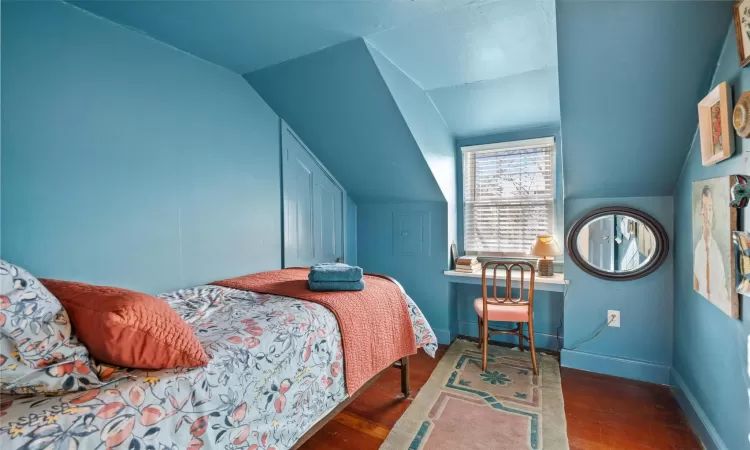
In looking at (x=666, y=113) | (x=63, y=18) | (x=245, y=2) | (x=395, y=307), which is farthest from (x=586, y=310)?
(x=63, y=18)

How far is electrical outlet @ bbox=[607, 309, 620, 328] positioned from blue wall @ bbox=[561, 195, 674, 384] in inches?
1.1

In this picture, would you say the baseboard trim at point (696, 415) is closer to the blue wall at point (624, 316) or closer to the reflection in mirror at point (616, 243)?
the blue wall at point (624, 316)

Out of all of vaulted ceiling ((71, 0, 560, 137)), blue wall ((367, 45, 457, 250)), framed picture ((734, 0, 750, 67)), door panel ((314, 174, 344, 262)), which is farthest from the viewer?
door panel ((314, 174, 344, 262))

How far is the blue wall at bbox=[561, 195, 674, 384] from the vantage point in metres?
2.46

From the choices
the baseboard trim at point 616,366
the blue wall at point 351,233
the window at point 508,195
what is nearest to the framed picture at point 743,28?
the window at point 508,195

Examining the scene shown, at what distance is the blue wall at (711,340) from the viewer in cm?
142

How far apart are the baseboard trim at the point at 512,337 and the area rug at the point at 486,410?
0.28 metres

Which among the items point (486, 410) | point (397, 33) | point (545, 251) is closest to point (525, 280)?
point (545, 251)

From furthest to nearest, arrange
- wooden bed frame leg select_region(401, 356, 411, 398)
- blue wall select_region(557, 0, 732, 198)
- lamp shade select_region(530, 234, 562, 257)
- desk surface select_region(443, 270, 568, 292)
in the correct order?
lamp shade select_region(530, 234, 562, 257), desk surface select_region(443, 270, 568, 292), wooden bed frame leg select_region(401, 356, 411, 398), blue wall select_region(557, 0, 732, 198)

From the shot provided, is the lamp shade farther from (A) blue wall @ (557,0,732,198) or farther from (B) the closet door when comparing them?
(B) the closet door

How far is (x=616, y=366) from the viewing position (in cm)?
258

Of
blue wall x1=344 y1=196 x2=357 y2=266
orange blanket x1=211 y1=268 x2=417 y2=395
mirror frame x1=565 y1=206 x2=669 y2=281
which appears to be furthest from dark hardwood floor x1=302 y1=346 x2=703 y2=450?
blue wall x1=344 y1=196 x2=357 y2=266

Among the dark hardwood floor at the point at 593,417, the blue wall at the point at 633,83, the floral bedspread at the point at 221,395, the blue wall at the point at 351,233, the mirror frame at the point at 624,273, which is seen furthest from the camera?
the blue wall at the point at 351,233

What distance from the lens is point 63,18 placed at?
161 centimetres
